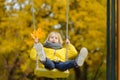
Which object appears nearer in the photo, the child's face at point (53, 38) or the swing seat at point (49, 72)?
the swing seat at point (49, 72)

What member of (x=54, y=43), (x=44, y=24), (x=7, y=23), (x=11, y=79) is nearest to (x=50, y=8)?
(x=44, y=24)

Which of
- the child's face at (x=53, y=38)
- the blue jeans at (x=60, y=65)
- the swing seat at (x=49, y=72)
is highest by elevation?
the child's face at (x=53, y=38)

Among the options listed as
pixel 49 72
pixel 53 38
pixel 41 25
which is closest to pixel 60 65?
pixel 49 72

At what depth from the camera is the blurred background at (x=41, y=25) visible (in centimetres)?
859

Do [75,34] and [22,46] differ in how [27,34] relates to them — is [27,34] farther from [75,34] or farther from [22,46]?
[75,34]

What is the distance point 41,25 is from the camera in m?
8.74

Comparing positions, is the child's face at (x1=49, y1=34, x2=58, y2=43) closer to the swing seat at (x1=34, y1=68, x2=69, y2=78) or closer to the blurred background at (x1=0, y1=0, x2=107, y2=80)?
the swing seat at (x1=34, y1=68, x2=69, y2=78)

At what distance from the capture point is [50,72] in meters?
4.33

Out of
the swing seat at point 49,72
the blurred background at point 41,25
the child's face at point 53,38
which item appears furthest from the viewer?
the blurred background at point 41,25

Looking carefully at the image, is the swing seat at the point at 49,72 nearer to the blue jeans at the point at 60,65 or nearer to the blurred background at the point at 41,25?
the blue jeans at the point at 60,65

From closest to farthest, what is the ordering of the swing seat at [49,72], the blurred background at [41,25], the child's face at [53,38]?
the swing seat at [49,72] < the child's face at [53,38] < the blurred background at [41,25]

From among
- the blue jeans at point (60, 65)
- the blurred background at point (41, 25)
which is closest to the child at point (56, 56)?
the blue jeans at point (60, 65)

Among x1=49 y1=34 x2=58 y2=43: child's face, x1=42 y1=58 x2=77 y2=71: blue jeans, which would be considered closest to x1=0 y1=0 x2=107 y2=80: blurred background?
x1=49 y1=34 x2=58 y2=43: child's face

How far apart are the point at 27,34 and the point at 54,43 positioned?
166 inches
